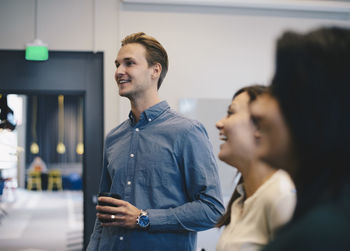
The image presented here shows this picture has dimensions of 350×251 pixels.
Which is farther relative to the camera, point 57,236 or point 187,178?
point 57,236

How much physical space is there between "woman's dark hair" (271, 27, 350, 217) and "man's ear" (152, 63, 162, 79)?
136cm

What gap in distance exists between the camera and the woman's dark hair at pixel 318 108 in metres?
0.55

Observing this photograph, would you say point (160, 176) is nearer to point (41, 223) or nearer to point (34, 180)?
point (41, 223)

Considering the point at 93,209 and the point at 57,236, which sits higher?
the point at 93,209

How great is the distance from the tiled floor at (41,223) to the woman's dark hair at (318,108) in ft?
13.6

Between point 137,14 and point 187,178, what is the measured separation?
1.98 metres

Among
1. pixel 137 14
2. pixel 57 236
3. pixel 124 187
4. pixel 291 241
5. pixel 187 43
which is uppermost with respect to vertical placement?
pixel 137 14

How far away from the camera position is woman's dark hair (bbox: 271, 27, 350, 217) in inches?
21.5

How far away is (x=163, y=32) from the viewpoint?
3.38 metres

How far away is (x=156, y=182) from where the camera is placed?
5.59 ft

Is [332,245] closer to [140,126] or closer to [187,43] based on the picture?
[140,126]

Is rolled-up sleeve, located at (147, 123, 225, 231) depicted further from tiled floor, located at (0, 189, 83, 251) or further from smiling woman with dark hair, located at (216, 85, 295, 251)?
tiled floor, located at (0, 189, 83, 251)

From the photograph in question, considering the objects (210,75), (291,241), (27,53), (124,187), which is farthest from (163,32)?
(291,241)

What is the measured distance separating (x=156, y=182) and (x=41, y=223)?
289 inches
